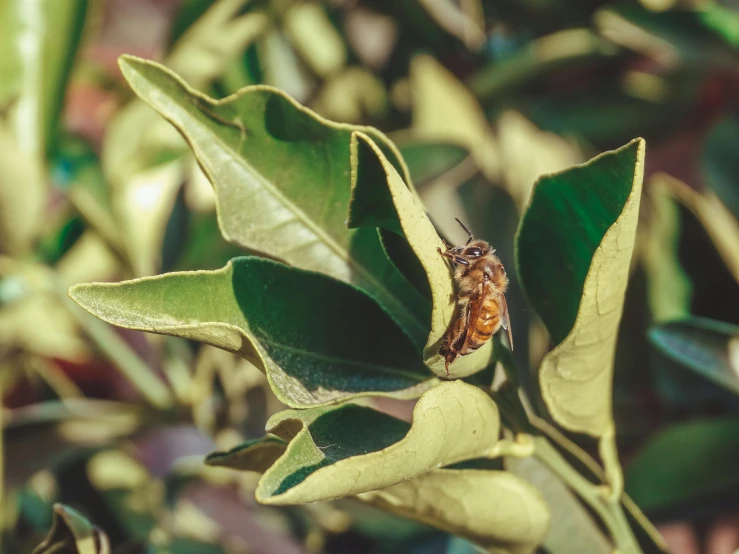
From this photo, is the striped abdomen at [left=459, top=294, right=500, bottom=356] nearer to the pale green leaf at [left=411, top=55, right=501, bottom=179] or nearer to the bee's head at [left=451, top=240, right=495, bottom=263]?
the bee's head at [left=451, top=240, right=495, bottom=263]

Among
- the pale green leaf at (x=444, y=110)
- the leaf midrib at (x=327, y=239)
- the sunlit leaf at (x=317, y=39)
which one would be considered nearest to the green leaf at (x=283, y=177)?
the leaf midrib at (x=327, y=239)

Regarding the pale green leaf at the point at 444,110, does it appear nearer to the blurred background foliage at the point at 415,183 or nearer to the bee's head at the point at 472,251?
the blurred background foliage at the point at 415,183

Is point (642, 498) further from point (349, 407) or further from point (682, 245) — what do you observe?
point (349, 407)

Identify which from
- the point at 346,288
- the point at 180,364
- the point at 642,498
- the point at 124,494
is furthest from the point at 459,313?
the point at 124,494

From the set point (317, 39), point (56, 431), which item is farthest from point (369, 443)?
point (317, 39)

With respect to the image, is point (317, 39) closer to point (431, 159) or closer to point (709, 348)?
point (431, 159)

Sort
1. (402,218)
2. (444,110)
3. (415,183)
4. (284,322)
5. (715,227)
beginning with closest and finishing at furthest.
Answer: (402,218) < (284,322) < (715,227) < (415,183) < (444,110)
